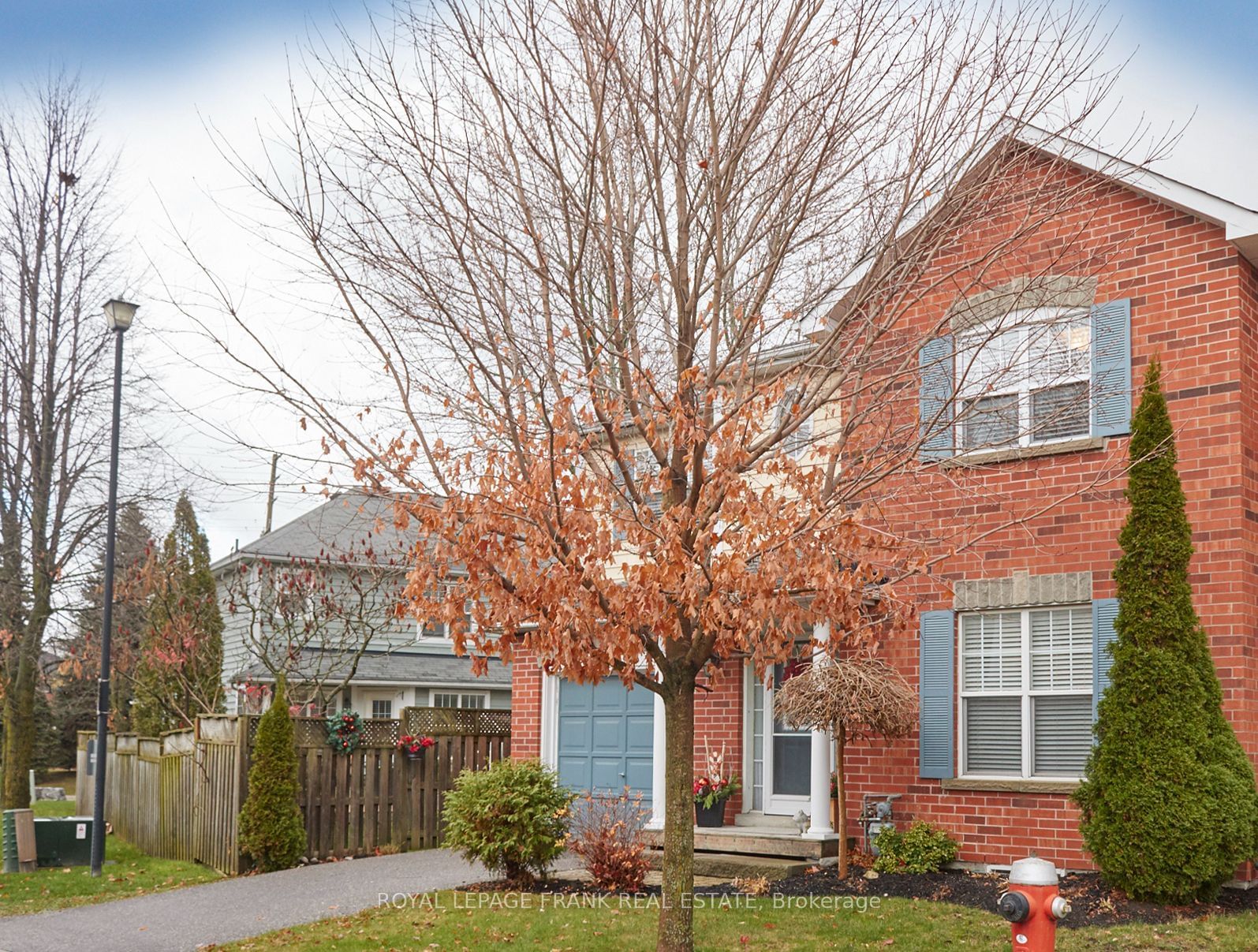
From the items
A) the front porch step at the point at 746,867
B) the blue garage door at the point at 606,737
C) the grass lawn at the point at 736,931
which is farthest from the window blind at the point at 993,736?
the blue garage door at the point at 606,737

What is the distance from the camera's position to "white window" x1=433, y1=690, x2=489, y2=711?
98.2 ft

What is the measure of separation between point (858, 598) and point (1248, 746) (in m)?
5.30

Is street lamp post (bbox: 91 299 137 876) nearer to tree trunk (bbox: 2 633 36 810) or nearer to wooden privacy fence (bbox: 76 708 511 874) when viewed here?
wooden privacy fence (bbox: 76 708 511 874)

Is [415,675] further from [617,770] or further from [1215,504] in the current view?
[1215,504]

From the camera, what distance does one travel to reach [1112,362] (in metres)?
12.0

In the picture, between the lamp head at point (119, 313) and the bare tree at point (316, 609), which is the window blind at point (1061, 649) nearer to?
the bare tree at point (316, 609)

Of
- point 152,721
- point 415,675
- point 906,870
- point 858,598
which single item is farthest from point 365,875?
point 415,675

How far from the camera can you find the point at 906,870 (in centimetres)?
1205

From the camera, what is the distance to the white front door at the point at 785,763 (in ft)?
47.0

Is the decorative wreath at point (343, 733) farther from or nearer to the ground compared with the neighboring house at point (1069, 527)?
nearer to the ground

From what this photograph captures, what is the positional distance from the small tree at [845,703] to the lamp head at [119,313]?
31.2ft

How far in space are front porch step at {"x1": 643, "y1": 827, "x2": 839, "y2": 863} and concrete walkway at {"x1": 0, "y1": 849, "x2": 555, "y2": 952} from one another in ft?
7.99

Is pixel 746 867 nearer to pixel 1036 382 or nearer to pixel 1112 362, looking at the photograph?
pixel 1036 382

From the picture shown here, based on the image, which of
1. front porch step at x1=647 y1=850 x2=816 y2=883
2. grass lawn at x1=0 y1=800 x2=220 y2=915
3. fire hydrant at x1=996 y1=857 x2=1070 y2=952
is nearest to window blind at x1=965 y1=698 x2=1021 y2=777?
front porch step at x1=647 y1=850 x2=816 y2=883
